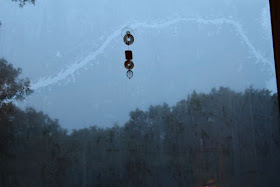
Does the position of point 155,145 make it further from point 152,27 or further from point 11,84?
point 11,84

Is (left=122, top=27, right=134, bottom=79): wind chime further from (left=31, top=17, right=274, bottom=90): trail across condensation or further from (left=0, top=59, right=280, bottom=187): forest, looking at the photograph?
(left=0, top=59, right=280, bottom=187): forest

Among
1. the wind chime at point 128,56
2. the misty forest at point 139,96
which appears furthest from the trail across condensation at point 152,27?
the wind chime at point 128,56

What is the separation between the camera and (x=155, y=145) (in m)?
3.60

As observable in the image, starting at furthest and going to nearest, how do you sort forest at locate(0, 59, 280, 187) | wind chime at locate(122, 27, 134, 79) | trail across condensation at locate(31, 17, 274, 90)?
trail across condensation at locate(31, 17, 274, 90) → forest at locate(0, 59, 280, 187) → wind chime at locate(122, 27, 134, 79)

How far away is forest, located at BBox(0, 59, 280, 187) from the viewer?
3.42 metres

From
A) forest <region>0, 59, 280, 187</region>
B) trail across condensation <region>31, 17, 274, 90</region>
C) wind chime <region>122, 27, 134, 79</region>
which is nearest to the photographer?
wind chime <region>122, 27, 134, 79</region>

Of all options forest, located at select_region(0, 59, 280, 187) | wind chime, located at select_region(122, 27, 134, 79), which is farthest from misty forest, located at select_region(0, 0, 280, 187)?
wind chime, located at select_region(122, 27, 134, 79)

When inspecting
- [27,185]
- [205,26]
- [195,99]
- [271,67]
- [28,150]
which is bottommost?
[27,185]

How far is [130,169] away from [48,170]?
732 millimetres

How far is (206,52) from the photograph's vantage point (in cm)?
372

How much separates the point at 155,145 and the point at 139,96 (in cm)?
48

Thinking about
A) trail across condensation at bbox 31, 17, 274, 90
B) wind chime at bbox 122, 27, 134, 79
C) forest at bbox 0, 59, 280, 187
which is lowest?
forest at bbox 0, 59, 280, 187

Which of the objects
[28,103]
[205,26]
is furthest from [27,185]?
[205,26]

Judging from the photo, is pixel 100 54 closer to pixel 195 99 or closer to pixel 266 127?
pixel 195 99
